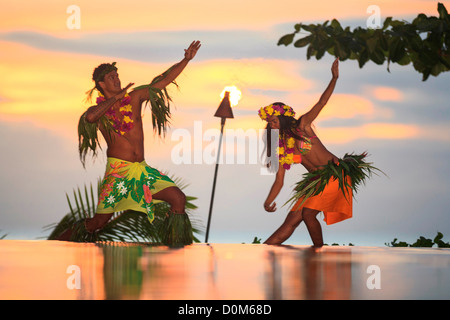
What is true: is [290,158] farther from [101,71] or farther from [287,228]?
[101,71]

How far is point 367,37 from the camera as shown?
407cm

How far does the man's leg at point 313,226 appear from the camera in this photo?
16.9 feet

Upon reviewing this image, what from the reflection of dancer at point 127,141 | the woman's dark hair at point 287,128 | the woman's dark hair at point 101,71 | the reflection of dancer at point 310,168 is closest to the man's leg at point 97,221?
the reflection of dancer at point 127,141

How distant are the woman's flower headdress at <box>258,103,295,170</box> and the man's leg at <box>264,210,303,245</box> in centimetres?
40

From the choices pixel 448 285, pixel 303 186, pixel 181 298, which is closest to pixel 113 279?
pixel 181 298

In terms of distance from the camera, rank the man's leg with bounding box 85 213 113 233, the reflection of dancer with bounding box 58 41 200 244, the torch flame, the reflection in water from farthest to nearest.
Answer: the torch flame → the man's leg with bounding box 85 213 113 233 → the reflection of dancer with bounding box 58 41 200 244 → the reflection in water

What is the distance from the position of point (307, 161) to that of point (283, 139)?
0.80 ft

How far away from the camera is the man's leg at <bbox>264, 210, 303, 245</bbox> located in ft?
17.5

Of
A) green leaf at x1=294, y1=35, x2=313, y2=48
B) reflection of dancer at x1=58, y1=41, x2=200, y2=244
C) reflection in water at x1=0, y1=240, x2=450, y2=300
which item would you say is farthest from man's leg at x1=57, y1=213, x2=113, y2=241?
green leaf at x1=294, y1=35, x2=313, y2=48

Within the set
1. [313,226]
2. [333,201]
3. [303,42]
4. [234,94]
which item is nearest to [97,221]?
[313,226]

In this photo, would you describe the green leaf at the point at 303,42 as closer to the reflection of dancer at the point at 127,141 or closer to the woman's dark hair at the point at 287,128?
the reflection of dancer at the point at 127,141

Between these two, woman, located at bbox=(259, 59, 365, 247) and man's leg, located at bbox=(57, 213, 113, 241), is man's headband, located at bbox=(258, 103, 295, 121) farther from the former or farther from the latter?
man's leg, located at bbox=(57, 213, 113, 241)

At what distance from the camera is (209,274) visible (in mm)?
3094
